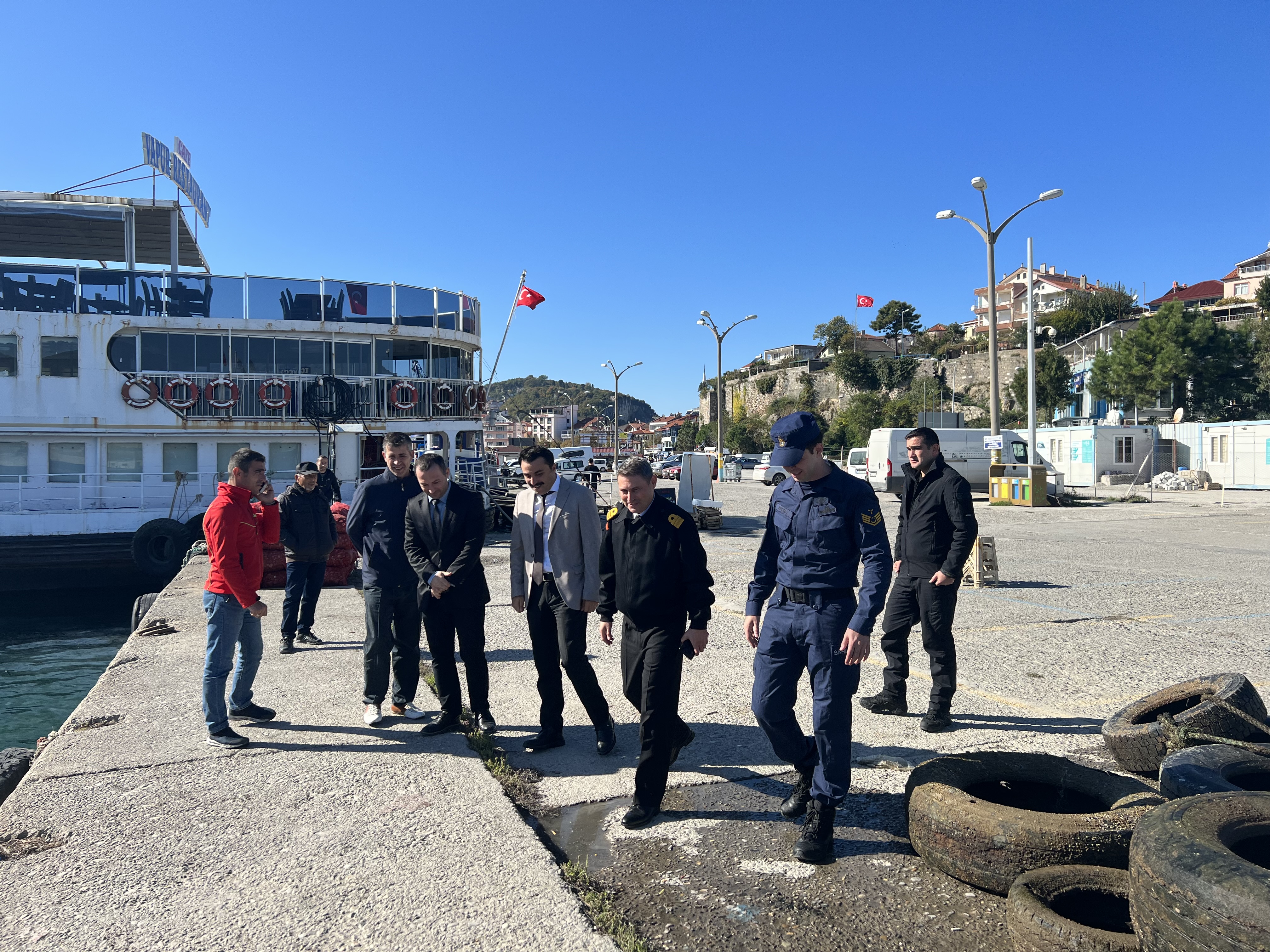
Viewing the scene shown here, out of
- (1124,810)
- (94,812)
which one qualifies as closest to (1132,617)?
(1124,810)

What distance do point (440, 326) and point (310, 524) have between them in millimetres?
13183

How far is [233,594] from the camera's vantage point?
4.96m

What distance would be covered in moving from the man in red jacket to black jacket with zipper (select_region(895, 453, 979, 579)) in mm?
4006

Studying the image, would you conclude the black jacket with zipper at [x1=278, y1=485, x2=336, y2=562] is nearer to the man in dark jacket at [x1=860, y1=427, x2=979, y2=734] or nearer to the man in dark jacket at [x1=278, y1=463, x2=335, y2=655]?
the man in dark jacket at [x1=278, y1=463, x2=335, y2=655]

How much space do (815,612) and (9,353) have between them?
19.1m

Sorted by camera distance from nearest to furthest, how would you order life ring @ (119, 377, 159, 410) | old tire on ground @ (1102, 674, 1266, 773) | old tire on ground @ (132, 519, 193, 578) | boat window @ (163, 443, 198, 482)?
1. old tire on ground @ (1102, 674, 1266, 773)
2. old tire on ground @ (132, 519, 193, 578)
3. life ring @ (119, 377, 159, 410)
4. boat window @ (163, 443, 198, 482)

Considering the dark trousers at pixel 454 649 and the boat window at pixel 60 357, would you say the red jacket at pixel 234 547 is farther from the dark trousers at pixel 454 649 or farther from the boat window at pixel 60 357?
the boat window at pixel 60 357

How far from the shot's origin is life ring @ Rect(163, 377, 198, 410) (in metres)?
17.5

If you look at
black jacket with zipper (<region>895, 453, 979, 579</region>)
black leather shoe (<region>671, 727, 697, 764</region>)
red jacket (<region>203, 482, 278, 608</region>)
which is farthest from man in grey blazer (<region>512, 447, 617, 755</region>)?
black jacket with zipper (<region>895, 453, 979, 579</region>)

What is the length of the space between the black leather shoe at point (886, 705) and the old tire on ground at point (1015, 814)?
4.90ft

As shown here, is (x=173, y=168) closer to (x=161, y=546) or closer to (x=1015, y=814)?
(x=161, y=546)

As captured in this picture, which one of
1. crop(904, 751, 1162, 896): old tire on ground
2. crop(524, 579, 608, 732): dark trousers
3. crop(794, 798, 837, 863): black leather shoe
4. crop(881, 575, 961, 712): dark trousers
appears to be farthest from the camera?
crop(881, 575, 961, 712): dark trousers

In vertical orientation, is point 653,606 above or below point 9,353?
below

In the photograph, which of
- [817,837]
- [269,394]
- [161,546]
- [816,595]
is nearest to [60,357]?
[269,394]
